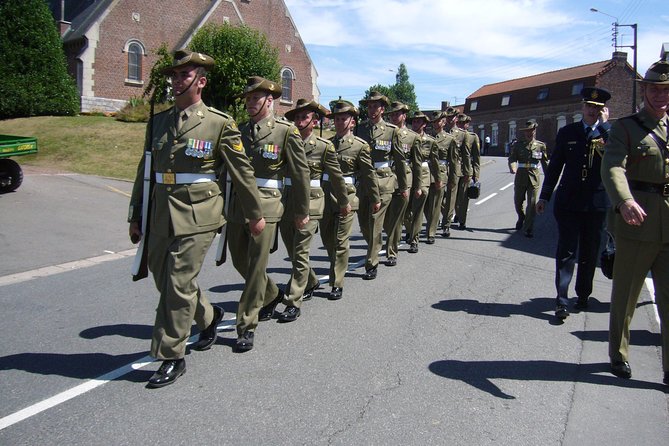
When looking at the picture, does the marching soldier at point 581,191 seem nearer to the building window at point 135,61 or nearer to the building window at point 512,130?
the building window at point 135,61

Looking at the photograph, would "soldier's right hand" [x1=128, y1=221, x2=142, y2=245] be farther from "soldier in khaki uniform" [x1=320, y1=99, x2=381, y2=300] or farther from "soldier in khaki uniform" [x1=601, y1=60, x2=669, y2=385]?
"soldier in khaki uniform" [x1=601, y1=60, x2=669, y2=385]

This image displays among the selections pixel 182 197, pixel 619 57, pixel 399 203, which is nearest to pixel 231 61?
pixel 399 203

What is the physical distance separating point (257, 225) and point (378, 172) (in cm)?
366

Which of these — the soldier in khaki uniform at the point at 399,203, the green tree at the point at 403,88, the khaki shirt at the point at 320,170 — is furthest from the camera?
the green tree at the point at 403,88

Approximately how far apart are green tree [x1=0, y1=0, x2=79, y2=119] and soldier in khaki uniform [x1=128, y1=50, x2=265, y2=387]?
23.8m

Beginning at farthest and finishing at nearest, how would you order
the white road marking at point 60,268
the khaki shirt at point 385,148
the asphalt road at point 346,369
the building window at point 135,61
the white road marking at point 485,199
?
the building window at point 135,61, the white road marking at point 485,199, the khaki shirt at point 385,148, the white road marking at point 60,268, the asphalt road at point 346,369

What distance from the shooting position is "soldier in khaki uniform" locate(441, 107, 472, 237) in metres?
12.2

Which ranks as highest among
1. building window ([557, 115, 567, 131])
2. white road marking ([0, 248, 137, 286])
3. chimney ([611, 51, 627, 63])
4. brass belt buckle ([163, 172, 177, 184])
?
chimney ([611, 51, 627, 63])

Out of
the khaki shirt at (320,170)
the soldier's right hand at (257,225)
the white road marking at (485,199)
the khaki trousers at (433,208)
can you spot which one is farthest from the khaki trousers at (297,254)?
the white road marking at (485,199)

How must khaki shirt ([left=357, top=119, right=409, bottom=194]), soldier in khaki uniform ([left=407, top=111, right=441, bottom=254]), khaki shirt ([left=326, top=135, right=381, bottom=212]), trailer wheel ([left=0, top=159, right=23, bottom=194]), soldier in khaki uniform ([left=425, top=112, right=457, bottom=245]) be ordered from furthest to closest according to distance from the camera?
A: trailer wheel ([left=0, top=159, right=23, bottom=194])
soldier in khaki uniform ([left=425, top=112, right=457, bottom=245])
soldier in khaki uniform ([left=407, top=111, right=441, bottom=254])
khaki shirt ([left=357, top=119, right=409, bottom=194])
khaki shirt ([left=326, top=135, right=381, bottom=212])

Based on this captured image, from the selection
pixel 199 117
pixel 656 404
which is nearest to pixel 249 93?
pixel 199 117

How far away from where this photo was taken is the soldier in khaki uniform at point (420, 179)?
365 inches

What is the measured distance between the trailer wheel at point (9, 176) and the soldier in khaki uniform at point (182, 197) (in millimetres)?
11442

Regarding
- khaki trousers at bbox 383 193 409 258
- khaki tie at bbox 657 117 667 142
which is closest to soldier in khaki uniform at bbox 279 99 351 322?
khaki trousers at bbox 383 193 409 258
